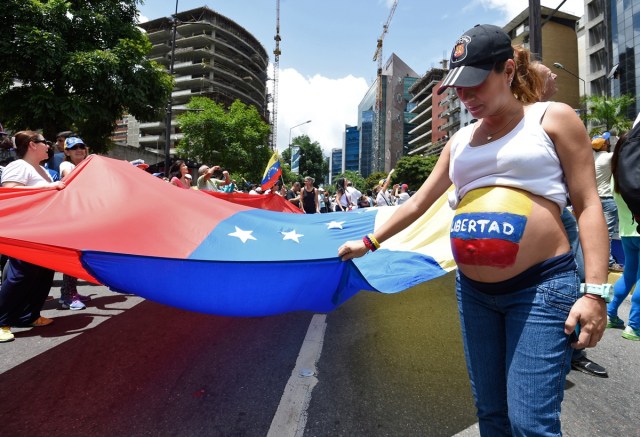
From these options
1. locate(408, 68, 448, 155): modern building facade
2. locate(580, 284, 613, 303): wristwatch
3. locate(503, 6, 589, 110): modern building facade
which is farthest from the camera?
locate(408, 68, 448, 155): modern building facade

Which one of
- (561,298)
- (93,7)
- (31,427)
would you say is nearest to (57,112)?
(93,7)

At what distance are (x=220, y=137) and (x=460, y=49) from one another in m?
39.1

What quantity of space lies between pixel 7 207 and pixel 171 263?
1457mm

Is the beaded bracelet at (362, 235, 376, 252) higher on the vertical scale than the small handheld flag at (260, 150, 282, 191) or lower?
lower

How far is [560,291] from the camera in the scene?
128cm

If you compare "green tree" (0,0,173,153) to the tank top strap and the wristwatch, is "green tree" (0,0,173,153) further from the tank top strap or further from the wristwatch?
the wristwatch

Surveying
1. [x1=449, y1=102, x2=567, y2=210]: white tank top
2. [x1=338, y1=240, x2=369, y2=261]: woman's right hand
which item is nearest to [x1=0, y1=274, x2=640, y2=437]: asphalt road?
[x1=338, y1=240, x2=369, y2=261]: woman's right hand

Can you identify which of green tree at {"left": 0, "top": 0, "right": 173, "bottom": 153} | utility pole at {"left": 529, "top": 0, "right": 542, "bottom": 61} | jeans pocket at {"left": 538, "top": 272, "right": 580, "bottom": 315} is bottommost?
jeans pocket at {"left": 538, "top": 272, "right": 580, "bottom": 315}

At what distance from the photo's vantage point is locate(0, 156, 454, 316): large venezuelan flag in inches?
95.2

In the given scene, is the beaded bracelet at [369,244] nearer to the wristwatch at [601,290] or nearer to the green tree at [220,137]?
the wristwatch at [601,290]

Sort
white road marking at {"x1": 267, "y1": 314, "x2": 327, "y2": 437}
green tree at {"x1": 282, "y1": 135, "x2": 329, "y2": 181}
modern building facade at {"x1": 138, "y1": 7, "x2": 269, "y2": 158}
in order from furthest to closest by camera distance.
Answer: green tree at {"x1": 282, "y1": 135, "x2": 329, "y2": 181} < modern building facade at {"x1": 138, "y1": 7, "x2": 269, "y2": 158} < white road marking at {"x1": 267, "y1": 314, "x2": 327, "y2": 437}

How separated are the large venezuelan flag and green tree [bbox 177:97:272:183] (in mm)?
35811

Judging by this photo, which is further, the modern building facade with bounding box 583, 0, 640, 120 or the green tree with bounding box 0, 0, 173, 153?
the modern building facade with bounding box 583, 0, 640, 120

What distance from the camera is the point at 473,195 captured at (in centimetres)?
148
